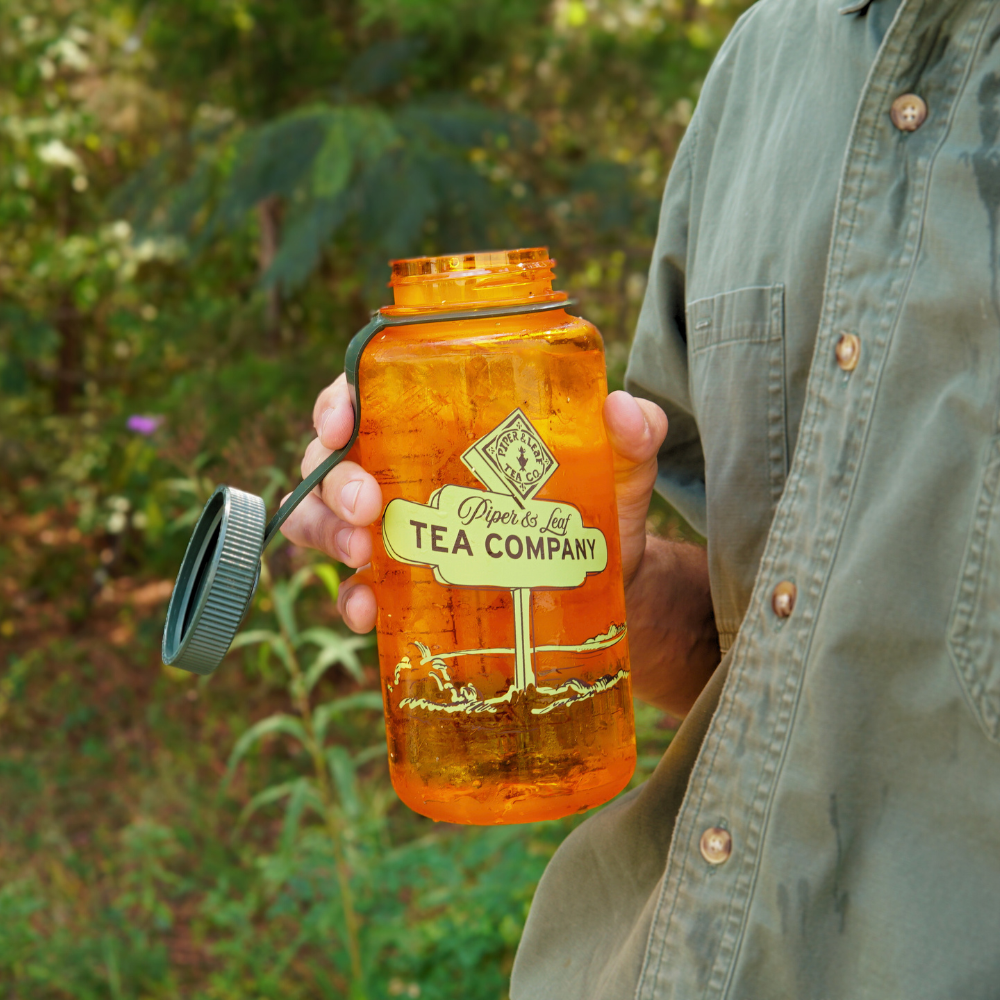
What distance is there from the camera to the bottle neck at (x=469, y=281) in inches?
44.7

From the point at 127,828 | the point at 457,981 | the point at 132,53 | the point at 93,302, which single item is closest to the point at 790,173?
the point at 457,981

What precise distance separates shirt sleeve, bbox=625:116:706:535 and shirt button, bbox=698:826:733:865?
49 centimetres

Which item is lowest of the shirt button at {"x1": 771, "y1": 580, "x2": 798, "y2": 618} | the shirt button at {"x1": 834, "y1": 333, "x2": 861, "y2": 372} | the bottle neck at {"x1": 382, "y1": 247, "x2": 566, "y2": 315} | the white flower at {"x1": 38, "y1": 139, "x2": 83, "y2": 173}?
the shirt button at {"x1": 771, "y1": 580, "x2": 798, "y2": 618}

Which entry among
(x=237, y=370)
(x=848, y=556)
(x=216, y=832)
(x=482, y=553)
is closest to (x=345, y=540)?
(x=482, y=553)

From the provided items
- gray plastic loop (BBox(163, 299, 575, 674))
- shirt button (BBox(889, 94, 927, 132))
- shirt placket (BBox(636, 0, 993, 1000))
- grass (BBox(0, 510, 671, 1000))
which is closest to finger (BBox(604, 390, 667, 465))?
gray plastic loop (BBox(163, 299, 575, 674))

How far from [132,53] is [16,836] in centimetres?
337

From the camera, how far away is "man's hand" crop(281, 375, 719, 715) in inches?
44.8

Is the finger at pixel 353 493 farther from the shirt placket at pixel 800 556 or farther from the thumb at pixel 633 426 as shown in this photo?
the shirt placket at pixel 800 556

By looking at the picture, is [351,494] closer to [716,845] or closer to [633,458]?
[633,458]

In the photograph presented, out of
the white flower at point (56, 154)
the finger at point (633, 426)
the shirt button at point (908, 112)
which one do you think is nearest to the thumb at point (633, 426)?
the finger at point (633, 426)

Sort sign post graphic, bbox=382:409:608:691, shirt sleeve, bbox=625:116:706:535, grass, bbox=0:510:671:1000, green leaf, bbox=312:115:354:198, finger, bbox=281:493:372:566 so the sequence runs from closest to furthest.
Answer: sign post graphic, bbox=382:409:608:691 < finger, bbox=281:493:372:566 < shirt sleeve, bbox=625:116:706:535 < grass, bbox=0:510:671:1000 < green leaf, bbox=312:115:354:198

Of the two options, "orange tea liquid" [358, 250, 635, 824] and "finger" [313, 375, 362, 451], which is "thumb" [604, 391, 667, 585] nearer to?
"orange tea liquid" [358, 250, 635, 824]

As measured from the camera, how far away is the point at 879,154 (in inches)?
38.0

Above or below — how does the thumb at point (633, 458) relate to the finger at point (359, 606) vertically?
above
